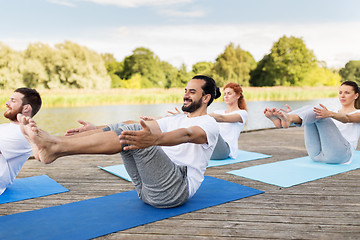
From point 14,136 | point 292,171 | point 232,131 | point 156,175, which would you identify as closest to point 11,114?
point 14,136

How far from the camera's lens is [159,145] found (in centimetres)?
181

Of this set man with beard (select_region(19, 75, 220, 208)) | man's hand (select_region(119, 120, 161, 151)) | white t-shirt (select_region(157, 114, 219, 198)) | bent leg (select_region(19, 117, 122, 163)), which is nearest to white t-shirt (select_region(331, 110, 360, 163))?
man with beard (select_region(19, 75, 220, 208))

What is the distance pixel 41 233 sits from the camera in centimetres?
189

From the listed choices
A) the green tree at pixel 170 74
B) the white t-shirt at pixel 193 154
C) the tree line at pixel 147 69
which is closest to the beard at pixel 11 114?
the white t-shirt at pixel 193 154

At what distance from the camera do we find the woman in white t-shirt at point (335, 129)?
3238 millimetres

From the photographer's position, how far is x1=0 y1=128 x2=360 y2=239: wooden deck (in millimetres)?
1930

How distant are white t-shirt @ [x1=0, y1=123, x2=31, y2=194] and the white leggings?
8.08ft

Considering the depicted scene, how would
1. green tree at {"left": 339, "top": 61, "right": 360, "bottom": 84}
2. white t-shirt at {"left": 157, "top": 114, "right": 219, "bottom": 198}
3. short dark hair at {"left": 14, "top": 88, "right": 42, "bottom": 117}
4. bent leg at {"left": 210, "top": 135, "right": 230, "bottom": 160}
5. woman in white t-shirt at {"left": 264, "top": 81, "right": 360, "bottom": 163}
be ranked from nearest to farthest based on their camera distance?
white t-shirt at {"left": 157, "top": 114, "right": 219, "bottom": 198} → short dark hair at {"left": 14, "top": 88, "right": 42, "bottom": 117} → woman in white t-shirt at {"left": 264, "top": 81, "right": 360, "bottom": 163} → bent leg at {"left": 210, "top": 135, "right": 230, "bottom": 160} → green tree at {"left": 339, "top": 61, "right": 360, "bottom": 84}

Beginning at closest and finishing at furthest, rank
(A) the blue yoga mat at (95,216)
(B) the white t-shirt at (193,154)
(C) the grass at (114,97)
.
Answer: (A) the blue yoga mat at (95,216), (B) the white t-shirt at (193,154), (C) the grass at (114,97)

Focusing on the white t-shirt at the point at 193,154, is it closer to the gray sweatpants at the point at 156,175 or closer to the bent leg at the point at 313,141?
the gray sweatpants at the point at 156,175

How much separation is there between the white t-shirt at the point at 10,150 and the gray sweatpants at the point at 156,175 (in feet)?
2.95

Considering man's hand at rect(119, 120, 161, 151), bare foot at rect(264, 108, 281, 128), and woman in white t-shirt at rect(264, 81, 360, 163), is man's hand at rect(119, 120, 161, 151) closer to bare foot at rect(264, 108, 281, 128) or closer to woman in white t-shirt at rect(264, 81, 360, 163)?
bare foot at rect(264, 108, 281, 128)

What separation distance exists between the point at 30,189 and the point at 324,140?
297 centimetres

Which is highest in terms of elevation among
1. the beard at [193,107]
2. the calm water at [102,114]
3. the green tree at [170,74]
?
the green tree at [170,74]
